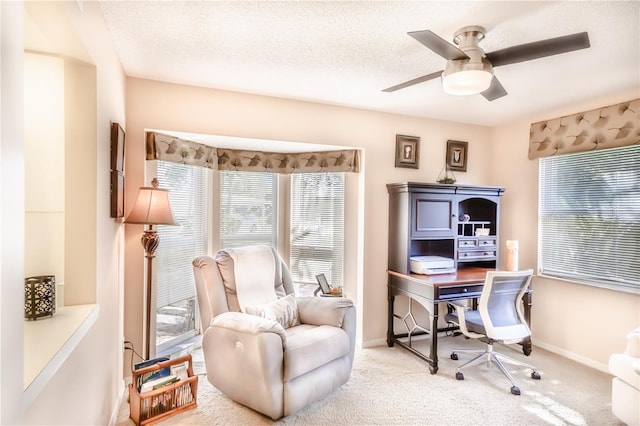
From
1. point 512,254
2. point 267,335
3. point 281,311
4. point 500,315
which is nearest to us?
point 267,335

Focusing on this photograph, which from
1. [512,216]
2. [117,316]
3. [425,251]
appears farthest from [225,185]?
[512,216]

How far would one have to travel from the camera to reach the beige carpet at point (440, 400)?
7.36ft

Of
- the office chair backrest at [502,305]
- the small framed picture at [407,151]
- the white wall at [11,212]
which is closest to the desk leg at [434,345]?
the office chair backrest at [502,305]

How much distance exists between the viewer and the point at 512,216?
12.6ft

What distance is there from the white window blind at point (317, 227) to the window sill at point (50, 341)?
225 centimetres

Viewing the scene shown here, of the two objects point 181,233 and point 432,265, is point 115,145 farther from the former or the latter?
point 432,265

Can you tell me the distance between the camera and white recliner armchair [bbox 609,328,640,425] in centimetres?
211

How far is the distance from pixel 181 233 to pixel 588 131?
12.6 ft

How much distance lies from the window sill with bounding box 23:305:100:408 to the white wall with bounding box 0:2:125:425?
6 centimetres

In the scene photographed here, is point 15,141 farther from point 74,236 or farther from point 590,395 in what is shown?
point 590,395

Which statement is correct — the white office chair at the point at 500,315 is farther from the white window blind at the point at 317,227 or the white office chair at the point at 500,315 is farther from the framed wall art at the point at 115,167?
the framed wall art at the point at 115,167

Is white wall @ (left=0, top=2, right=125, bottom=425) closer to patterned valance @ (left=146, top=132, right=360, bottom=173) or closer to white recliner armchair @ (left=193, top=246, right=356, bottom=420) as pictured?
white recliner armchair @ (left=193, top=246, right=356, bottom=420)

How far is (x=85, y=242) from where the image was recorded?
5.37 ft

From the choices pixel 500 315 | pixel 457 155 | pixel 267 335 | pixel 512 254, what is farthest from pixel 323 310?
pixel 457 155
